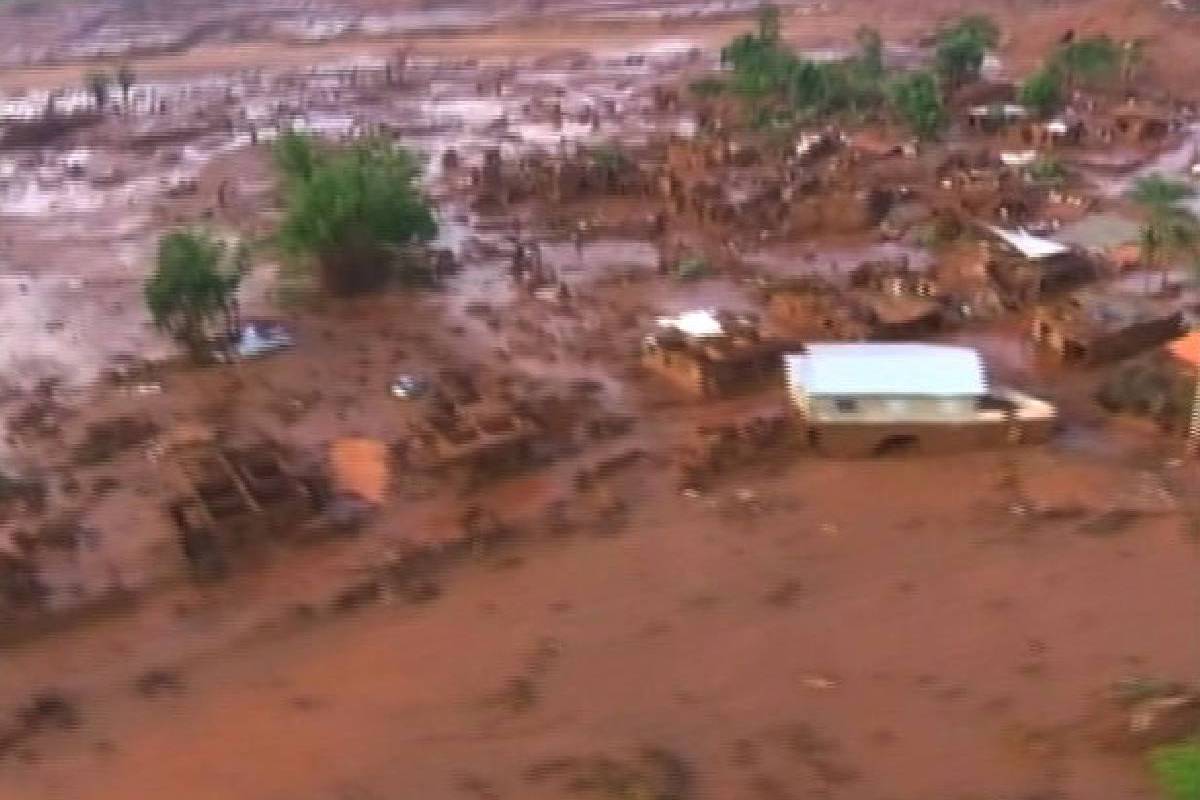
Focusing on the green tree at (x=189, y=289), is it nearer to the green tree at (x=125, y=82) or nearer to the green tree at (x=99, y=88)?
the green tree at (x=99, y=88)

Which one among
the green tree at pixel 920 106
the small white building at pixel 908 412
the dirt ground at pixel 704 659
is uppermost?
the green tree at pixel 920 106

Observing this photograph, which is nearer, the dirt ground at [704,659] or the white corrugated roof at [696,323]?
the dirt ground at [704,659]

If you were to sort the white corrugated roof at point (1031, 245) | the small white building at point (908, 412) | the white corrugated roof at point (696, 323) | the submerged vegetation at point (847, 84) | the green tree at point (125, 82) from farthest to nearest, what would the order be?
the green tree at point (125, 82) → the submerged vegetation at point (847, 84) → the white corrugated roof at point (1031, 245) → the white corrugated roof at point (696, 323) → the small white building at point (908, 412)

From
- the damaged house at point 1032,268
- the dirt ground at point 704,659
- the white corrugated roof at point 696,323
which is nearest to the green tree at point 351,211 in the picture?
the white corrugated roof at point 696,323

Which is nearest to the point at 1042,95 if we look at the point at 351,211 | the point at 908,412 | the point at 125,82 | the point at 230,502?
the point at 351,211

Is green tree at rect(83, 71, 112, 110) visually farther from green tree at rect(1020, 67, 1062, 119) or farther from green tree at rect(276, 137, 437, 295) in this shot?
green tree at rect(1020, 67, 1062, 119)

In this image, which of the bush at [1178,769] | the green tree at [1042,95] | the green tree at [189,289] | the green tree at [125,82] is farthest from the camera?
the green tree at [125,82]

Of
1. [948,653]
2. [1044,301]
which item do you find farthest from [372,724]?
[1044,301]

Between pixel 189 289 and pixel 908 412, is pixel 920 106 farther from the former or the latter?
pixel 189 289
